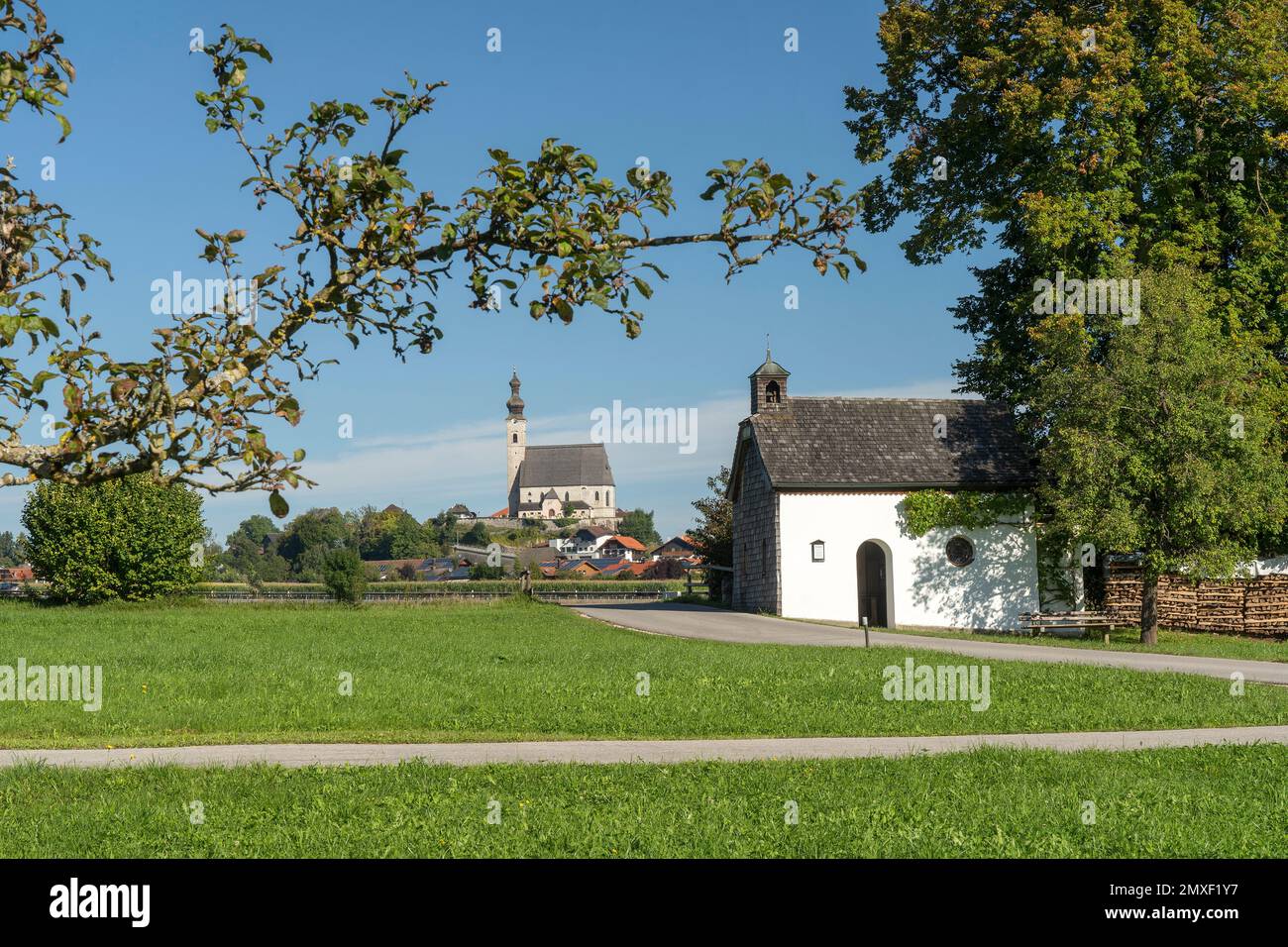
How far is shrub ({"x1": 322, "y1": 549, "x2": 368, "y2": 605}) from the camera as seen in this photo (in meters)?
52.3

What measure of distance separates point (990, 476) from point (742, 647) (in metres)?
15.9

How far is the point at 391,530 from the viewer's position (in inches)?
5571

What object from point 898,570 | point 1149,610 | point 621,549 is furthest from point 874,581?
point 621,549

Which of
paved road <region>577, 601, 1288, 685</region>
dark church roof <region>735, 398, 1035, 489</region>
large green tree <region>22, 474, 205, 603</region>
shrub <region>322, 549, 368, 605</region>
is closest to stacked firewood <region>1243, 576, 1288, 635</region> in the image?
dark church roof <region>735, 398, 1035, 489</region>

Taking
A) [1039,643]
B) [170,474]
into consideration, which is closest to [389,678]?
[170,474]

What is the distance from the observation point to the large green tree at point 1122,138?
31688 millimetres

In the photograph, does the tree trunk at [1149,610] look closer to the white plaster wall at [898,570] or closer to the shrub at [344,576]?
the white plaster wall at [898,570]

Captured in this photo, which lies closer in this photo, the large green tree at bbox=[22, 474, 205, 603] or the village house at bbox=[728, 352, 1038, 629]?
the village house at bbox=[728, 352, 1038, 629]

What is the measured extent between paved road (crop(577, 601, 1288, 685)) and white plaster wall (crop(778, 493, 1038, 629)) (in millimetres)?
2189

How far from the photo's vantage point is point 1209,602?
3441 centimetres

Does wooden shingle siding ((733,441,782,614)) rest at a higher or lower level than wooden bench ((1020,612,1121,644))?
higher

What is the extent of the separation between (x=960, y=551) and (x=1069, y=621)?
457cm

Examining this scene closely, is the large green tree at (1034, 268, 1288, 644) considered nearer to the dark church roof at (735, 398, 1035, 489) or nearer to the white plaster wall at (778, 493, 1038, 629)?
the white plaster wall at (778, 493, 1038, 629)
